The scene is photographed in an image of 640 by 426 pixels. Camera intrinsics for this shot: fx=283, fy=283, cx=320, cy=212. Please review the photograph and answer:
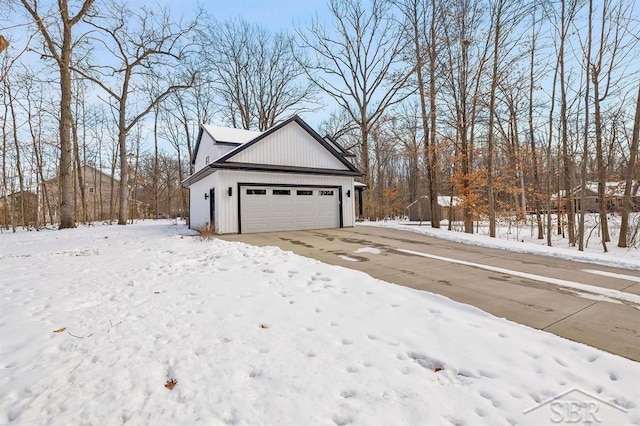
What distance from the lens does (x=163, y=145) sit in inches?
1096

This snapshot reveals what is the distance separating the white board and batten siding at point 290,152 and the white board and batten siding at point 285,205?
62 cm

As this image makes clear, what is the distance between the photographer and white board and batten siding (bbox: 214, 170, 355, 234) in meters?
10.7

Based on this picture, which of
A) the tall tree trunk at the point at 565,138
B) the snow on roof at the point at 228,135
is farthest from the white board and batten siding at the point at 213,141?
the tall tree trunk at the point at 565,138

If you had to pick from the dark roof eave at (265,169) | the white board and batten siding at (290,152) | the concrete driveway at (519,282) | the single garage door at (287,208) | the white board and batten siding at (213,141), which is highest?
the white board and batten siding at (213,141)

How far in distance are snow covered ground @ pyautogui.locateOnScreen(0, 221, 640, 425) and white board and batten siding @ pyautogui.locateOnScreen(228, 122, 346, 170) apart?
26.2 feet

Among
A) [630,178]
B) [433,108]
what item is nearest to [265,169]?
[433,108]

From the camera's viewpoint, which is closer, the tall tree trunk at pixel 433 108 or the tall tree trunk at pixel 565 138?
Result: the tall tree trunk at pixel 565 138

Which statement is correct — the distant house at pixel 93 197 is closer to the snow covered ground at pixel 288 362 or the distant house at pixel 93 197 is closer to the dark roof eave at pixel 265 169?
the dark roof eave at pixel 265 169

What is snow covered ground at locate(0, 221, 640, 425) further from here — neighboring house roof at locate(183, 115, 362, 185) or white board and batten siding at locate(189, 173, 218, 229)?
white board and batten siding at locate(189, 173, 218, 229)

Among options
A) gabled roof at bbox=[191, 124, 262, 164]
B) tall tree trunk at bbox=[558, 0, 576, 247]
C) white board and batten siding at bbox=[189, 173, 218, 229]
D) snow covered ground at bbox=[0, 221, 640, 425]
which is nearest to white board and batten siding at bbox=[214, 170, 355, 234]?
white board and batten siding at bbox=[189, 173, 218, 229]

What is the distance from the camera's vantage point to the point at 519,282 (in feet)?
15.7

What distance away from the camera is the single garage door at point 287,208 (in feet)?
36.6

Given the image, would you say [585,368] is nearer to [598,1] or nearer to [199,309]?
[199,309]

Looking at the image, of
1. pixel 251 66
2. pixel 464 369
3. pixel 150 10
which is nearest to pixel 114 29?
pixel 150 10
